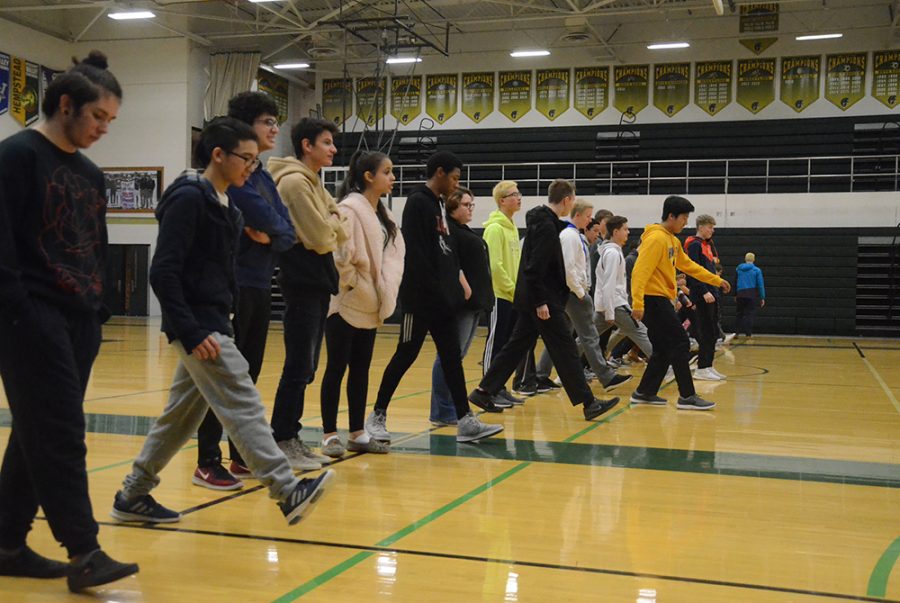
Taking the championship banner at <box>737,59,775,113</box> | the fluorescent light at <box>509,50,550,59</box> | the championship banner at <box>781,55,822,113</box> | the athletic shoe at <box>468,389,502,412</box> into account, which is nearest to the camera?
the athletic shoe at <box>468,389,502,412</box>

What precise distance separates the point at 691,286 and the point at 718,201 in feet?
32.7

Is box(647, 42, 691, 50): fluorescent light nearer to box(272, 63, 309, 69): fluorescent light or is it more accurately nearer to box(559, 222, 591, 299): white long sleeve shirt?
box(272, 63, 309, 69): fluorescent light

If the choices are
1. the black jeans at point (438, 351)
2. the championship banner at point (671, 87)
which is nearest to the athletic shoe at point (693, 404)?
the black jeans at point (438, 351)

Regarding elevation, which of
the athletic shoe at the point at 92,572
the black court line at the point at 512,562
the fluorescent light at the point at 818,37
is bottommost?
the black court line at the point at 512,562

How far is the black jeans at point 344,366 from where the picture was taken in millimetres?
4527

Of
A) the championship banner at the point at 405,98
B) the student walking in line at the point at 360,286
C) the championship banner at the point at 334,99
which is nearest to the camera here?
the student walking in line at the point at 360,286

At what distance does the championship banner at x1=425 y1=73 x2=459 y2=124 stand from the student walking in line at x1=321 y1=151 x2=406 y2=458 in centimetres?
1740

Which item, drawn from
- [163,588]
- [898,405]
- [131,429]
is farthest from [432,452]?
[898,405]

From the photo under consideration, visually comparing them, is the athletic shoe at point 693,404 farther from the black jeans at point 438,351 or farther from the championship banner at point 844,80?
the championship banner at point 844,80

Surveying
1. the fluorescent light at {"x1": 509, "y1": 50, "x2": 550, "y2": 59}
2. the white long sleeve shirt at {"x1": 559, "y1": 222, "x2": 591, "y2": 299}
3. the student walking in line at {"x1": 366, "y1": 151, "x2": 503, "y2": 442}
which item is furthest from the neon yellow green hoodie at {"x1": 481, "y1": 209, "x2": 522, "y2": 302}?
the fluorescent light at {"x1": 509, "y1": 50, "x2": 550, "y2": 59}

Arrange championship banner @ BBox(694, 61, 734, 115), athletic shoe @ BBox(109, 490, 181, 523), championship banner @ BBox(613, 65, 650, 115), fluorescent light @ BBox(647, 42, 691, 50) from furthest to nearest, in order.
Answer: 1. championship banner @ BBox(613, 65, 650, 115)
2. championship banner @ BBox(694, 61, 734, 115)
3. fluorescent light @ BBox(647, 42, 691, 50)
4. athletic shoe @ BBox(109, 490, 181, 523)

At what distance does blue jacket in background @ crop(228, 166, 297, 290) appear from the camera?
11.9ft

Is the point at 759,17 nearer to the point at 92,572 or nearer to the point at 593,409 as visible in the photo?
the point at 593,409

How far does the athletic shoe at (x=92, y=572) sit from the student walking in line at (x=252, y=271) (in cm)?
126
